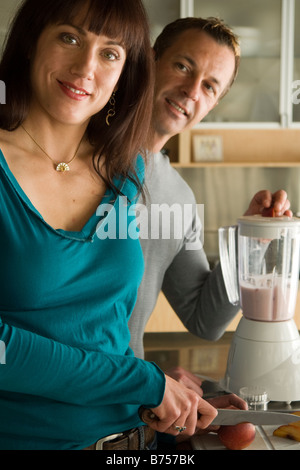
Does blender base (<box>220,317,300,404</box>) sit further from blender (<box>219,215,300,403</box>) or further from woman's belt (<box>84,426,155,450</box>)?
woman's belt (<box>84,426,155,450</box>)

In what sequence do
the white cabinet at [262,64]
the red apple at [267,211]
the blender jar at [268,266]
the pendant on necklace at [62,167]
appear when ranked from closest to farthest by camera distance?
the pendant on necklace at [62,167] → the blender jar at [268,266] → the red apple at [267,211] → the white cabinet at [262,64]

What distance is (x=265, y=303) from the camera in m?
1.17

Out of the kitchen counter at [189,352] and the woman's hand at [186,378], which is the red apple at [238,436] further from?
the kitchen counter at [189,352]

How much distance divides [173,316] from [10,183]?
2.02m

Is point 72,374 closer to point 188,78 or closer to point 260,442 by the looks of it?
point 260,442

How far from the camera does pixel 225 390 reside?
114 centimetres

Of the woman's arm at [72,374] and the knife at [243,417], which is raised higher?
the woman's arm at [72,374]

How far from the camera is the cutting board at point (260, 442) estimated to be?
92 centimetres

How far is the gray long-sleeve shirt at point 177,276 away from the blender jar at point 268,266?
119 millimetres

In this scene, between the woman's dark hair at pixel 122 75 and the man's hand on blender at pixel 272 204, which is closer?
the woman's dark hair at pixel 122 75

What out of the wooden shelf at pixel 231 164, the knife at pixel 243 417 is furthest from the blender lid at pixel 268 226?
the wooden shelf at pixel 231 164

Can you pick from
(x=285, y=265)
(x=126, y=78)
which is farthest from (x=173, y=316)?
(x=126, y=78)

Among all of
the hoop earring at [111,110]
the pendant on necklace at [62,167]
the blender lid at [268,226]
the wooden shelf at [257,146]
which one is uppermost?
the wooden shelf at [257,146]

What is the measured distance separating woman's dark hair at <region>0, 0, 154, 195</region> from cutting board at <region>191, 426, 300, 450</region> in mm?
446
